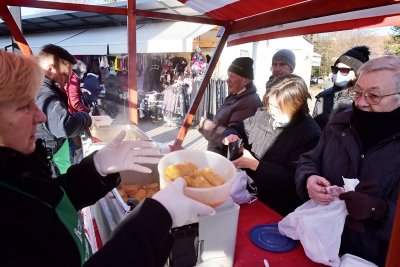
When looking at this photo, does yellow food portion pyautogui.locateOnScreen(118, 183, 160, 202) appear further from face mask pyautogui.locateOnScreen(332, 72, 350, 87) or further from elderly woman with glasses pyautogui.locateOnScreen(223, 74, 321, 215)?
face mask pyautogui.locateOnScreen(332, 72, 350, 87)

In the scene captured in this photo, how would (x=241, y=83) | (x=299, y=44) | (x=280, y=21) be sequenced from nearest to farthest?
(x=280, y=21)
(x=241, y=83)
(x=299, y=44)

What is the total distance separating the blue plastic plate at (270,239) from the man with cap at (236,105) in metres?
1.18

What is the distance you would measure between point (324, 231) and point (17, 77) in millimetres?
1277

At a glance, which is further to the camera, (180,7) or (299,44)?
(299,44)

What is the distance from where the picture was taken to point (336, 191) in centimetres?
124

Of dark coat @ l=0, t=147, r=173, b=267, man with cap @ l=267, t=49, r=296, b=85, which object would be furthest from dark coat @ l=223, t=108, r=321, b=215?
man with cap @ l=267, t=49, r=296, b=85

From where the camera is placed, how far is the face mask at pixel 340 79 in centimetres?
290

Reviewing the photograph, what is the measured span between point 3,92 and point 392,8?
2191 mm

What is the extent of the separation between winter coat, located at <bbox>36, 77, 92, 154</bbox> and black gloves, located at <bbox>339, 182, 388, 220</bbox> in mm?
2271

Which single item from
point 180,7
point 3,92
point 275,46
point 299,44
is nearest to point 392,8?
point 3,92

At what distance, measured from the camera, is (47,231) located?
0.72 m

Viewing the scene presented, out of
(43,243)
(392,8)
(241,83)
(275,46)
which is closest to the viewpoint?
(43,243)

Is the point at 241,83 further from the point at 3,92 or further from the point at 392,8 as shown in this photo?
the point at 3,92

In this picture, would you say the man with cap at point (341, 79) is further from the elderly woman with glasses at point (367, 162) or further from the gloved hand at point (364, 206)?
the gloved hand at point (364, 206)
